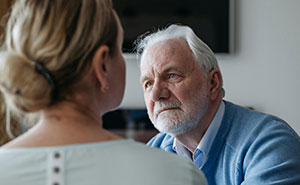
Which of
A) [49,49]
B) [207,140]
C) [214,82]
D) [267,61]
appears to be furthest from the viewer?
[267,61]

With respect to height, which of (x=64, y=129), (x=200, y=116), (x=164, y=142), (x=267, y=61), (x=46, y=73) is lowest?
(x=267, y=61)

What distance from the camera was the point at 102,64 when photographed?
93 centimetres

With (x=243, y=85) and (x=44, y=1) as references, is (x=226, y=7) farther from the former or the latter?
(x=44, y=1)

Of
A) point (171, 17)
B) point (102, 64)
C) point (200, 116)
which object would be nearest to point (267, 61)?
point (171, 17)

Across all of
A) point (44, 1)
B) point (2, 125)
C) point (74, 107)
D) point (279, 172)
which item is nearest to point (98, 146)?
point (74, 107)

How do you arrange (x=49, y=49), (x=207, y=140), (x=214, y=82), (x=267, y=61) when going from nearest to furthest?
(x=49, y=49)
(x=207, y=140)
(x=214, y=82)
(x=267, y=61)

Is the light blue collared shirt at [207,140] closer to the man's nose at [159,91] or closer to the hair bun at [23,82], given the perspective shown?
the man's nose at [159,91]

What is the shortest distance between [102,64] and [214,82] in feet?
3.62

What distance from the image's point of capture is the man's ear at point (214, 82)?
6.48ft

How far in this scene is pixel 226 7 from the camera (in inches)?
158

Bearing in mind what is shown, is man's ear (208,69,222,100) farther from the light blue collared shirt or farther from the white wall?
the white wall

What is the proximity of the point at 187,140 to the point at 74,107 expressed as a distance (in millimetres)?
1056

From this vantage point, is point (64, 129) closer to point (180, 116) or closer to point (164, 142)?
point (180, 116)

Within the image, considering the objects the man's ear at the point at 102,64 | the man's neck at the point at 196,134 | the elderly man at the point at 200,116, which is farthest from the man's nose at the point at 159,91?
the man's ear at the point at 102,64
